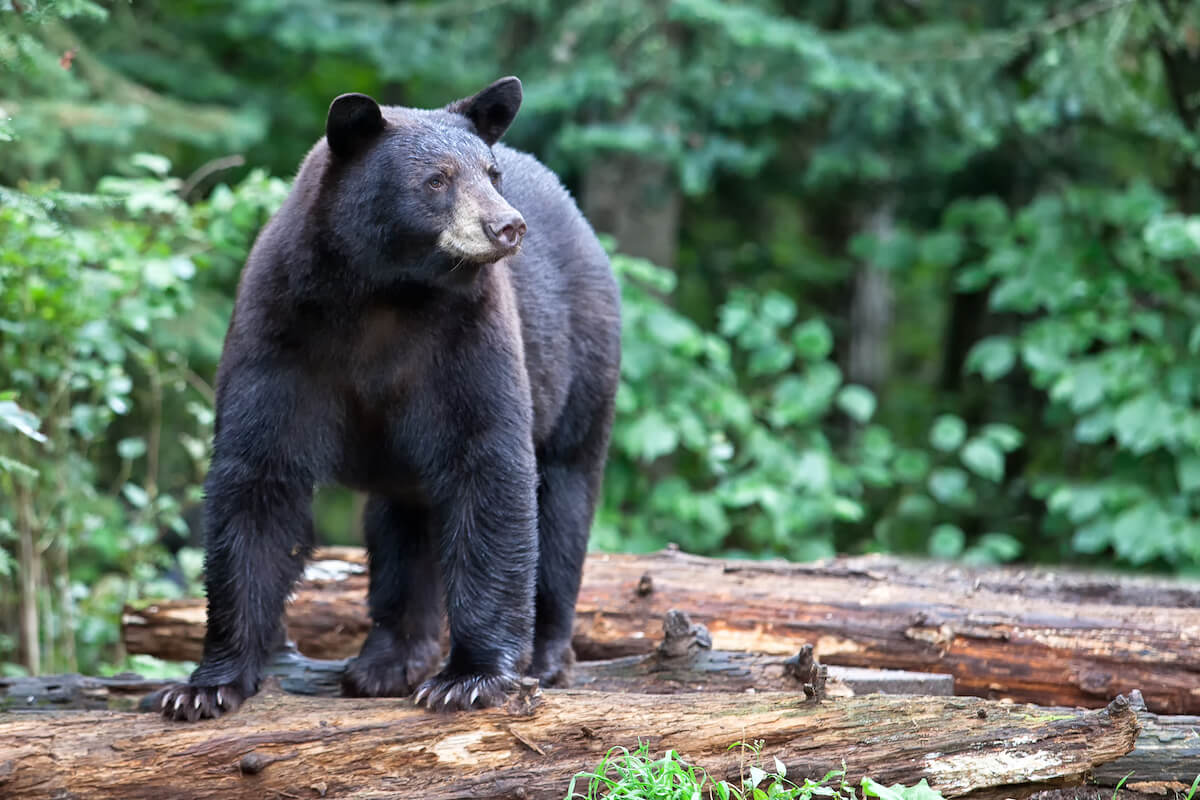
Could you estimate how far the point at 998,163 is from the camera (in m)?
9.77

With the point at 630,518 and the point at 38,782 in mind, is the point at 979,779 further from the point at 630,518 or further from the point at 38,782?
the point at 630,518

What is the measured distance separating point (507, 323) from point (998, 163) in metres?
6.69

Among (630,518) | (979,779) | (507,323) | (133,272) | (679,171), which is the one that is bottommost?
(979,779)

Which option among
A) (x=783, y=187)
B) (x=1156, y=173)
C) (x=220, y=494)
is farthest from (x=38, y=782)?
(x=1156, y=173)

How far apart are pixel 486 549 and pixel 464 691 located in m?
0.45

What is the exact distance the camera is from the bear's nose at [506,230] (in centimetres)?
375

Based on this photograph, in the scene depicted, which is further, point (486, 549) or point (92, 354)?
point (92, 354)

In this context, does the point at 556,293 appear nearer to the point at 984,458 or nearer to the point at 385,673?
the point at 385,673

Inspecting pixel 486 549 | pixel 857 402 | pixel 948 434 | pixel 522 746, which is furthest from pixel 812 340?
pixel 522 746

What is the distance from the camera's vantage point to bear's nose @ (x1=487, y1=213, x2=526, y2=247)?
3754 mm

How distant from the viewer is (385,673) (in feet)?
15.3

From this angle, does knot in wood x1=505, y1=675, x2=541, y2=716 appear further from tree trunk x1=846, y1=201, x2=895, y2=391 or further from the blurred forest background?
tree trunk x1=846, y1=201, x2=895, y2=391

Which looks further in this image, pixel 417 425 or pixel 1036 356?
pixel 1036 356

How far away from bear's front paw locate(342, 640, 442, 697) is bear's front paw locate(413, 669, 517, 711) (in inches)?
25.9
